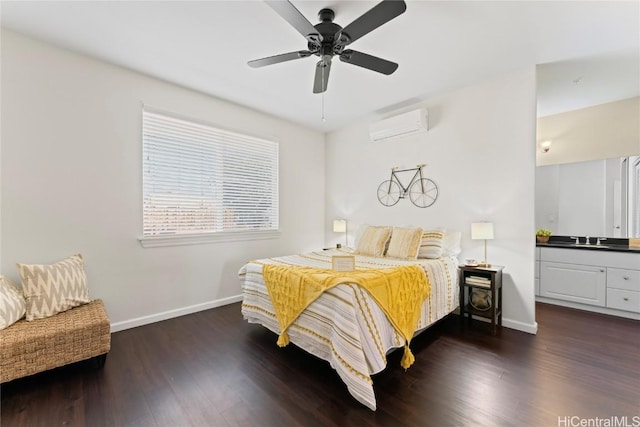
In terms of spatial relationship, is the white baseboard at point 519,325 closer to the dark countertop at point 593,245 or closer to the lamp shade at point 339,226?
the dark countertop at point 593,245

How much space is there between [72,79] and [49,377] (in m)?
2.66

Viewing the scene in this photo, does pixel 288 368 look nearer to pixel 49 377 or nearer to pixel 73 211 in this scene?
A: pixel 49 377

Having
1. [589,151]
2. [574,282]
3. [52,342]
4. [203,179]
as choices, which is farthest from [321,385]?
[589,151]

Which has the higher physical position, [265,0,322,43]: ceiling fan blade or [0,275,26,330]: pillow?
[265,0,322,43]: ceiling fan blade

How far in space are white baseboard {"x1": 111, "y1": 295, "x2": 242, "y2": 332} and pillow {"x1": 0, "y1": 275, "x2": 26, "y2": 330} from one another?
878 millimetres

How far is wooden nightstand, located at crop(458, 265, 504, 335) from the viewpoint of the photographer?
2.84m

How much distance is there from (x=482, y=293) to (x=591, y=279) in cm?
160

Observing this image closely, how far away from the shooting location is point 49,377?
2076mm

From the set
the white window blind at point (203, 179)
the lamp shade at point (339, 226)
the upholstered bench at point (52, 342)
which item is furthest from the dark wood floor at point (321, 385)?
the lamp shade at point (339, 226)

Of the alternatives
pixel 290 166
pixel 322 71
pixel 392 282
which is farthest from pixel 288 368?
pixel 290 166

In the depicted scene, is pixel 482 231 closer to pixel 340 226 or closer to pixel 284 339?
pixel 340 226

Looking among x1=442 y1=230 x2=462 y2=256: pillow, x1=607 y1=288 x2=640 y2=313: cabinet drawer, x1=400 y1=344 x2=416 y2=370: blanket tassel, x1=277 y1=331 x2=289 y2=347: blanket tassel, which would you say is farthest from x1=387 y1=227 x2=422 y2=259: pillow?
x1=607 y1=288 x2=640 y2=313: cabinet drawer

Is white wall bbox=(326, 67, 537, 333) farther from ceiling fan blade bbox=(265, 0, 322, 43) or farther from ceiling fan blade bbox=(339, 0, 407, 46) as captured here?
ceiling fan blade bbox=(265, 0, 322, 43)

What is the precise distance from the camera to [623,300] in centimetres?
317
